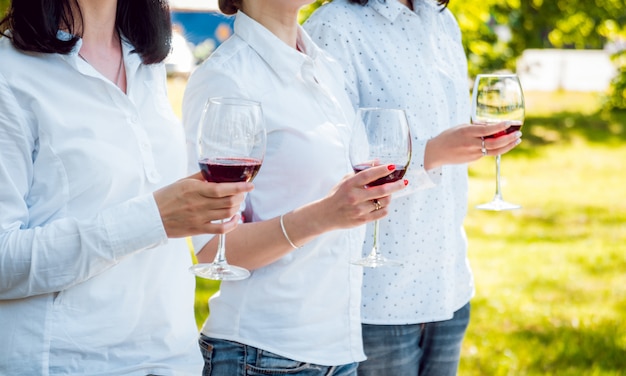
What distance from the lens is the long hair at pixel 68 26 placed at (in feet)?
6.95

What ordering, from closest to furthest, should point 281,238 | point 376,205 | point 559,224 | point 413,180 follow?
point 376,205 → point 281,238 → point 413,180 → point 559,224

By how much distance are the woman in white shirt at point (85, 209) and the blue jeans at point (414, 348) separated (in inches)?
34.2

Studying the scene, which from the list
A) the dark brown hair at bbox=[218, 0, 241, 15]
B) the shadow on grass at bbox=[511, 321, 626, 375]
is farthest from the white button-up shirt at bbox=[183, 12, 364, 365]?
the shadow on grass at bbox=[511, 321, 626, 375]

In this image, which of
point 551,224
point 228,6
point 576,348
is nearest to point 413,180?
point 228,6

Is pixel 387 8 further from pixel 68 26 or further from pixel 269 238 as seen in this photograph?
pixel 68 26

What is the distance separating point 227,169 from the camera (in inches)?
79.4

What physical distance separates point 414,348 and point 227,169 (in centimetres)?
137

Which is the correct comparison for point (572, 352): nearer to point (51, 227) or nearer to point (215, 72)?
point (215, 72)

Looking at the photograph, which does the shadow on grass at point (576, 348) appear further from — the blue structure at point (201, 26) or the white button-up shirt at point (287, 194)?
the blue structure at point (201, 26)

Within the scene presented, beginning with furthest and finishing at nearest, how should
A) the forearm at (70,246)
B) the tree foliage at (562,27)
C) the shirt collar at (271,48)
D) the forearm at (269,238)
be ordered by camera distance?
the tree foliage at (562,27) → the shirt collar at (271,48) → the forearm at (269,238) → the forearm at (70,246)

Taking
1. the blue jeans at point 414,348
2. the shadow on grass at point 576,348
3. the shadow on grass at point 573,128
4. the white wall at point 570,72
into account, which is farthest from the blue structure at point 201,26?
the blue jeans at point 414,348

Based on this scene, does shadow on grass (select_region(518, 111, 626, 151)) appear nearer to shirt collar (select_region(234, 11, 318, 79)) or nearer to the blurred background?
the blurred background

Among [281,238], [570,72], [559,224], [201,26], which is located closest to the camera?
[281,238]

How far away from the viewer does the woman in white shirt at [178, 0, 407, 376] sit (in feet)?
8.33
